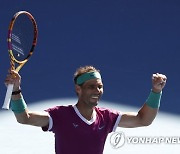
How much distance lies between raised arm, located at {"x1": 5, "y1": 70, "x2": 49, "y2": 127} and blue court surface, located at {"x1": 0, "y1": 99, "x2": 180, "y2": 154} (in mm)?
2399

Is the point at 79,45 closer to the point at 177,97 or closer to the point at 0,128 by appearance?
the point at 177,97

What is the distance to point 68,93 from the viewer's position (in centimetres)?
750

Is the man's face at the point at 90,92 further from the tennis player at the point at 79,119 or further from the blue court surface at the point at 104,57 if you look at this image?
the blue court surface at the point at 104,57

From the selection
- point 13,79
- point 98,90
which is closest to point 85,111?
point 98,90

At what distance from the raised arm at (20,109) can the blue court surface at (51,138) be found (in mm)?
2399

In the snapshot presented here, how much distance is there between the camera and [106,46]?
29.9 feet

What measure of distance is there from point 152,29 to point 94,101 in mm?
6014

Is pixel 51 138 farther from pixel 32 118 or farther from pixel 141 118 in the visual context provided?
pixel 32 118

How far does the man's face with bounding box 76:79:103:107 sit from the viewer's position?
386cm

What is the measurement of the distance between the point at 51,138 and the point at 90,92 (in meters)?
2.70

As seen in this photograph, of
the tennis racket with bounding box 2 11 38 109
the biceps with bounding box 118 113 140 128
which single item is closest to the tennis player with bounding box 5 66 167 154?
the biceps with bounding box 118 113 140 128

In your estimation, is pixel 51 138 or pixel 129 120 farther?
pixel 51 138

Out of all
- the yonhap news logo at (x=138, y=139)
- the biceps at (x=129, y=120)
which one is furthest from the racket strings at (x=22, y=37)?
the yonhap news logo at (x=138, y=139)

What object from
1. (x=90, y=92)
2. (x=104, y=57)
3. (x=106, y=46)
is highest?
(x=90, y=92)
